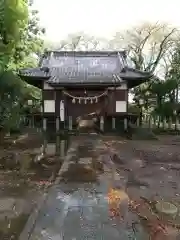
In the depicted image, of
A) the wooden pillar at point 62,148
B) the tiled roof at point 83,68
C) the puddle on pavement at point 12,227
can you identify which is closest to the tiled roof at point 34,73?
the tiled roof at point 83,68

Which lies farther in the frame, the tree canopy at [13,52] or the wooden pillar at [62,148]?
the tree canopy at [13,52]

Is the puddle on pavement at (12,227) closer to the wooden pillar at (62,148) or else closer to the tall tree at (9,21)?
the wooden pillar at (62,148)

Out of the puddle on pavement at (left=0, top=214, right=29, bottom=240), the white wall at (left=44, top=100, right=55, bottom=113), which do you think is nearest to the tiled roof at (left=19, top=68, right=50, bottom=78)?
the white wall at (left=44, top=100, right=55, bottom=113)

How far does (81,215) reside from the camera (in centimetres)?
513

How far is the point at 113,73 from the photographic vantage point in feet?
64.8

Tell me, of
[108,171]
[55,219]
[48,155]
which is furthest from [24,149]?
[55,219]

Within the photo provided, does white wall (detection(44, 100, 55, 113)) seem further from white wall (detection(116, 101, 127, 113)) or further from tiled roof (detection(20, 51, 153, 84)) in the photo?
white wall (detection(116, 101, 127, 113))

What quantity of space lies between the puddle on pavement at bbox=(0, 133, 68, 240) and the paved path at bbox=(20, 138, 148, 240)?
1.04 feet

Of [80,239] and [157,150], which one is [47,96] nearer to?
Answer: [157,150]

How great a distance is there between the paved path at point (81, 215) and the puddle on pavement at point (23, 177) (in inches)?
12.4

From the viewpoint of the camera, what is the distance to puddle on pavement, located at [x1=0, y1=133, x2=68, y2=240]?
199 inches

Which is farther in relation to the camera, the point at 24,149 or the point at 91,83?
the point at 91,83

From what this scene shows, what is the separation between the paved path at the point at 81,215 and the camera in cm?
441

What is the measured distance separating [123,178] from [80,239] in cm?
376
